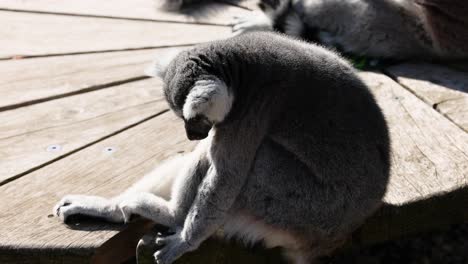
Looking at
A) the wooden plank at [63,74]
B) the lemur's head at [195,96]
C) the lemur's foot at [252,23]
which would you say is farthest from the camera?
the lemur's foot at [252,23]

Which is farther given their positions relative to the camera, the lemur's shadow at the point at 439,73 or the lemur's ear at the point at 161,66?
the lemur's shadow at the point at 439,73

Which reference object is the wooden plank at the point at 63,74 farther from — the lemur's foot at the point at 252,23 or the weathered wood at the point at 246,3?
the weathered wood at the point at 246,3

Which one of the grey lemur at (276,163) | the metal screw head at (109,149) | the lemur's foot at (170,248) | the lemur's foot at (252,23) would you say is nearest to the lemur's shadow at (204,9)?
the lemur's foot at (252,23)

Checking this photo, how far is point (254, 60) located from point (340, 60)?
39 centimetres

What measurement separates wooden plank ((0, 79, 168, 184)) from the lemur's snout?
2.40 feet

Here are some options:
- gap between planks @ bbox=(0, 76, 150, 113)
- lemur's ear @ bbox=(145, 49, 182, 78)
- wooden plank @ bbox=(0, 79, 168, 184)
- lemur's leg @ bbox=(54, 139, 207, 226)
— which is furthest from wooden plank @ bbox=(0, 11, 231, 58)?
lemur's leg @ bbox=(54, 139, 207, 226)

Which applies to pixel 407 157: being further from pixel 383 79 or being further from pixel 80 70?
pixel 80 70

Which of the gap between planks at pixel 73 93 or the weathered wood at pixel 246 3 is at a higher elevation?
the gap between planks at pixel 73 93

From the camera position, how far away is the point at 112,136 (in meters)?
2.78

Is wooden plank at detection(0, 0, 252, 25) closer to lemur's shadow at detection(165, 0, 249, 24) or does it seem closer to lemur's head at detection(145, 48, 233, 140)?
lemur's shadow at detection(165, 0, 249, 24)

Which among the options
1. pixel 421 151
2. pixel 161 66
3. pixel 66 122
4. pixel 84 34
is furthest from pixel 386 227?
pixel 84 34

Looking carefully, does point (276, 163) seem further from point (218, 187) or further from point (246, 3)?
point (246, 3)

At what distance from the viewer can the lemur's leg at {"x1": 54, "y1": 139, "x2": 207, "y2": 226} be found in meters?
2.21

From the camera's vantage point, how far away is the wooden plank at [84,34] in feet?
12.9
